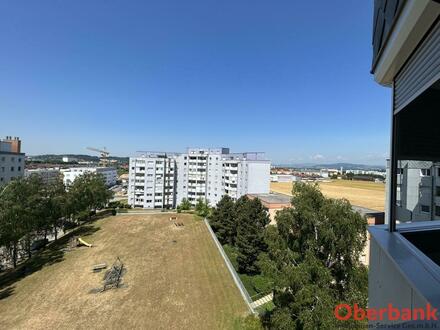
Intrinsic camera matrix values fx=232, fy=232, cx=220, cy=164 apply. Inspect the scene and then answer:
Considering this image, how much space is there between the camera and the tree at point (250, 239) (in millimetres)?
21688

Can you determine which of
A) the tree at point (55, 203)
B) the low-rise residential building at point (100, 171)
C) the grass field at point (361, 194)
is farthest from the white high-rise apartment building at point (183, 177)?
the low-rise residential building at point (100, 171)

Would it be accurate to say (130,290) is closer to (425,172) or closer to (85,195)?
(425,172)

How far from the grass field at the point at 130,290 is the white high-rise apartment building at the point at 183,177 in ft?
84.7

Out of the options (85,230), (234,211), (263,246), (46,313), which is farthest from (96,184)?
(263,246)

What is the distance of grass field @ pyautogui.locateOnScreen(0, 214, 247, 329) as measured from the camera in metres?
12.7

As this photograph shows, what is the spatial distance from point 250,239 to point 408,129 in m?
19.8

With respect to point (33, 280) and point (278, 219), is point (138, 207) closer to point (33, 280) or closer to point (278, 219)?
point (33, 280)

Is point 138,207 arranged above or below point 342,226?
below

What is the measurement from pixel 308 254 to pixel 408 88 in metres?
8.50

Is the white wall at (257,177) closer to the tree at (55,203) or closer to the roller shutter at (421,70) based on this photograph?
the tree at (55,203)

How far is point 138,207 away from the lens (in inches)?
2089

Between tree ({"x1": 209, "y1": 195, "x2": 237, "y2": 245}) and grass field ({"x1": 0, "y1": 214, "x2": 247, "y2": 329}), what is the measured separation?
12.3ft

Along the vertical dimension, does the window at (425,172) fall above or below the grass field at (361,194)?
above

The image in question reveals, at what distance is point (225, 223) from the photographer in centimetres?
3003
